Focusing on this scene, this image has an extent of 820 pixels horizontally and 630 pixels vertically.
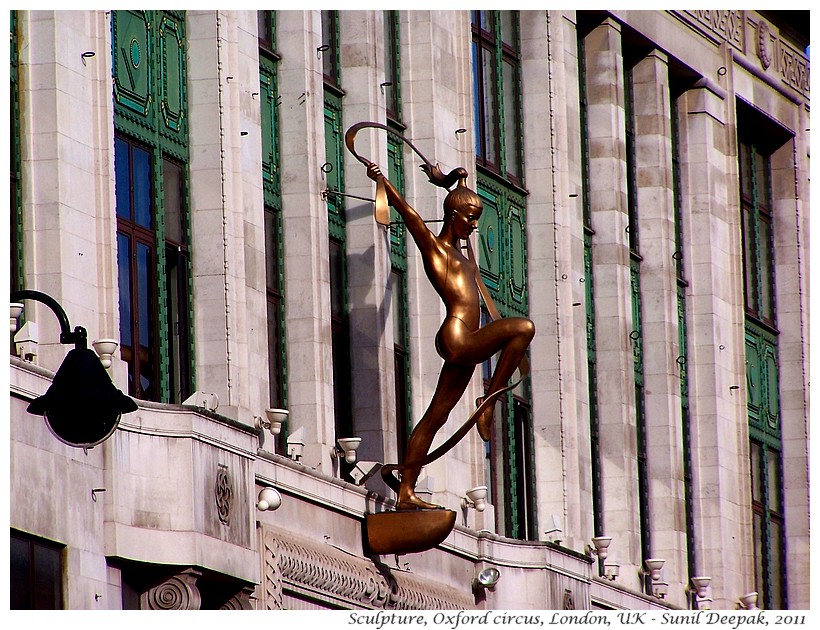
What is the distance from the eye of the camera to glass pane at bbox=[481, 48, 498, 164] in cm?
4081

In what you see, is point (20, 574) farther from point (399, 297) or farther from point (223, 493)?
point (399, 297)

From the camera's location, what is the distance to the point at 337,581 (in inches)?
1267

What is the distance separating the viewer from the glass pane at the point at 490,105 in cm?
4081

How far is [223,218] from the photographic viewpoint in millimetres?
31891

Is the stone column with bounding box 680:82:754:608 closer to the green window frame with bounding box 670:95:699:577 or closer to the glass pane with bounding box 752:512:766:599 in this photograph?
the green window frame with bounding box 670:95:699:577

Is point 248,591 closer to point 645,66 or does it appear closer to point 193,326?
point 193,326

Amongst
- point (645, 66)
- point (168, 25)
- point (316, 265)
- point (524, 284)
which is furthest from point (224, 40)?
point (645, 66)

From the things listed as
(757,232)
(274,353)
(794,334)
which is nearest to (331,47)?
(274,353)

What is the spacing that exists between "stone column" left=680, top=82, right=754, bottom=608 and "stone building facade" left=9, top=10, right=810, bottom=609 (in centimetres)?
6

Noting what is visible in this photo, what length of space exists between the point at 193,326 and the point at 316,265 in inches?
106

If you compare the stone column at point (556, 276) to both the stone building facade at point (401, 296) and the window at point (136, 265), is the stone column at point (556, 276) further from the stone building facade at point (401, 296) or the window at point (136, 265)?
the window at point (136, 265)

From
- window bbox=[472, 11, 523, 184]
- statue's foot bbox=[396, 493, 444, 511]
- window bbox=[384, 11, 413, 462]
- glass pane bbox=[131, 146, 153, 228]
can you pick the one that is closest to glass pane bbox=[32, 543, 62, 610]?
glass pane bbox=[131, 146, 153, 228]

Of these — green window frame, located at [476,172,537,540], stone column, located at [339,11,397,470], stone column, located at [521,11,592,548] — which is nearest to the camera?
stone column, located at [339,11,397,470]

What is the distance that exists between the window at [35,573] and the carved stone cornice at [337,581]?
12.8 feet
